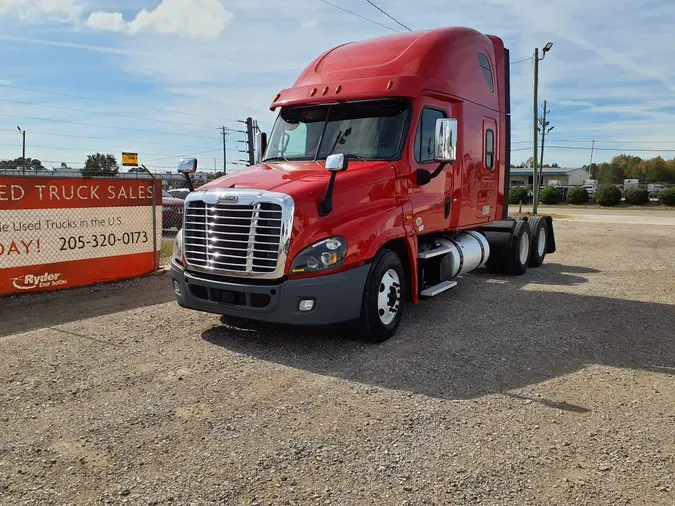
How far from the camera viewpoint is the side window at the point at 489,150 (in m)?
8.52

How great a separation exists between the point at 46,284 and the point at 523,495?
7462mm

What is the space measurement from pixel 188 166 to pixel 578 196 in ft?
150

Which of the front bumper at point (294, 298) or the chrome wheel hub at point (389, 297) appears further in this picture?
the chrome wheel hub at point (389, 297)

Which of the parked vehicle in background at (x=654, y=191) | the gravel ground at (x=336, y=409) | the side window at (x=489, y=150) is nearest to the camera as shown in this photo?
the gravel ground at (x=336, y=409)

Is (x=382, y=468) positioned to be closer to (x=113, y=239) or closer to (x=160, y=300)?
(x=160, y=300)

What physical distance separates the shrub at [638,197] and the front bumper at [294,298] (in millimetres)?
44736

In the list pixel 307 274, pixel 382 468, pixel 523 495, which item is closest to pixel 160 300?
pixel 307 274

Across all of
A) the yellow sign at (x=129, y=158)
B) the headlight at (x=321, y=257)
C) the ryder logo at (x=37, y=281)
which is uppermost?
the yellow sign at (x=129, y=158)

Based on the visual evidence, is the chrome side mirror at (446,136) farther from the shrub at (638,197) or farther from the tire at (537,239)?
the shrub at (638,197)

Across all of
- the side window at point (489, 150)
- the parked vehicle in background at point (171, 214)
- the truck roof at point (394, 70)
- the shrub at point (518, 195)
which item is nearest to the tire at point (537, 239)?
the side window at point (489, 150)

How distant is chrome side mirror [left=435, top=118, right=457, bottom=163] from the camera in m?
6.18

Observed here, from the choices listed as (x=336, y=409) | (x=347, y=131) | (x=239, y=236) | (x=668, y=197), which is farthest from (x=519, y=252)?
(x=668, y=197)

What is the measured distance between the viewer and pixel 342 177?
18.4 feet

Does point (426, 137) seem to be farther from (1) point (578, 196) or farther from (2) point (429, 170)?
(1) point (578, 196)
